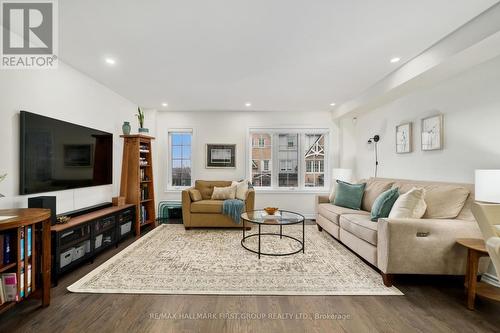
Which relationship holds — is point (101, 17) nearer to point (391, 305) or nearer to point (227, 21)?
point (227, 21)

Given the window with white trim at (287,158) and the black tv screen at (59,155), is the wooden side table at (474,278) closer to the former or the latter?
the window with white trim at (287,158)

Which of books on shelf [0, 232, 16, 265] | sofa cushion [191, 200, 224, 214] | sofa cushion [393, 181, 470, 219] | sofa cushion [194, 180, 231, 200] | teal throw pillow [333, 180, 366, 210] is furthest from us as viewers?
sofa cushion [194, 180, 231, 200]

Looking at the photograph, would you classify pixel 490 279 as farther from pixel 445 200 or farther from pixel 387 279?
pixel 387 279

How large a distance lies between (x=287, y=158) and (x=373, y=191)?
2.11 metres

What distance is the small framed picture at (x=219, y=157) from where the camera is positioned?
5.05 meters

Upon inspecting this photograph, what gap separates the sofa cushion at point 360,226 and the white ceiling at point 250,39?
6.39 feet

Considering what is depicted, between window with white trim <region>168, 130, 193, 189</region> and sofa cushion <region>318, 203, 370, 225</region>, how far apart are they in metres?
2.99

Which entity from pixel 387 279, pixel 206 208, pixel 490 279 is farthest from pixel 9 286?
pixel 490 279

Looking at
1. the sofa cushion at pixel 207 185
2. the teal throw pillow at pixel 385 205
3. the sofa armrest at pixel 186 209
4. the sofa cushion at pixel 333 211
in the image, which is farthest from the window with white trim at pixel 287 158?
the teal throw pillow at pixel 385 205

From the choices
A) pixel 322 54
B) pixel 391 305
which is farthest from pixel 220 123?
pixel 391 305

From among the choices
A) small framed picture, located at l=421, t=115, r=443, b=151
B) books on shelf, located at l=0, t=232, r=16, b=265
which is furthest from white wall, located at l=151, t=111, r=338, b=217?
books on shelf, located at l=0, t=232, r=16, b=265

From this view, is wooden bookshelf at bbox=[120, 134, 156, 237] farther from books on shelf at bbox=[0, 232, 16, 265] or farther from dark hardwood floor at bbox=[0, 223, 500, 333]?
books on shelf at bbox=[0, 232, 16, 265]

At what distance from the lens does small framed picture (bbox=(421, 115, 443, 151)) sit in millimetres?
2765

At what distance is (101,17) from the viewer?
1.90 meters
